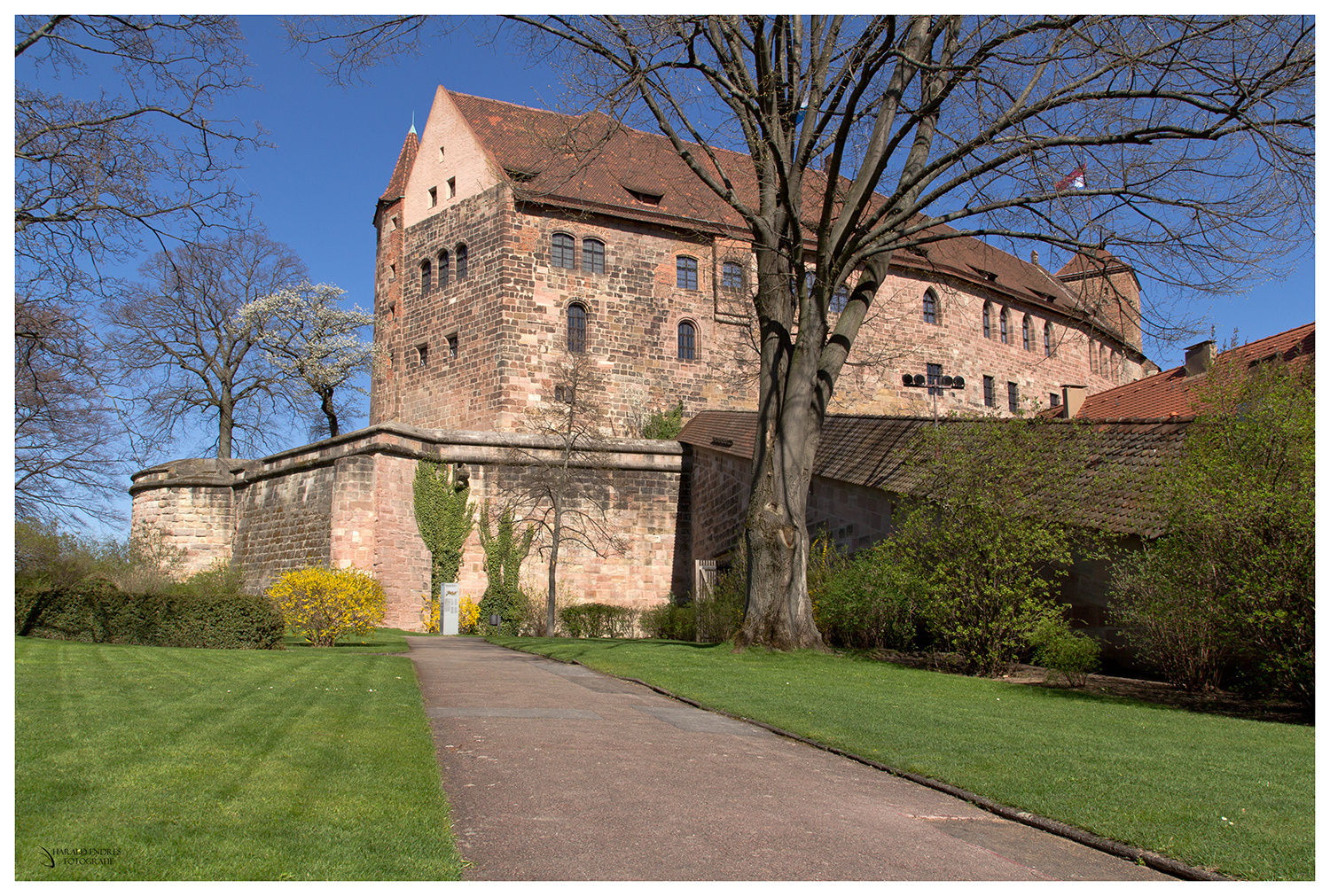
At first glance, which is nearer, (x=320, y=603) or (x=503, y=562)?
(x=320, y=603)

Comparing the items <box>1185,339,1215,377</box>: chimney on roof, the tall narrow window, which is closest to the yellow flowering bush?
the tall narrow window

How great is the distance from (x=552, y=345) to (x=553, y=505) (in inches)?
299

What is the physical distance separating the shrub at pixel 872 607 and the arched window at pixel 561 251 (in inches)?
763

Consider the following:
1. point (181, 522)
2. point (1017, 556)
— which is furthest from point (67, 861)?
point (181, 522)

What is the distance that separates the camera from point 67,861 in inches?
126

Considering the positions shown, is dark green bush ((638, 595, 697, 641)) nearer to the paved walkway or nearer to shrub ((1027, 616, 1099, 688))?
shrub ((1027, 616, 1099, 688))

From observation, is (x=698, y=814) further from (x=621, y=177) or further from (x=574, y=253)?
(x=621, y=177)

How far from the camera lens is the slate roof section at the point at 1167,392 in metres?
22.4

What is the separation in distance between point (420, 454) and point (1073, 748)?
2134cm

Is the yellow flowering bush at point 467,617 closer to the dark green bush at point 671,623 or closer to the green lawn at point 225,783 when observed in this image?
the dark green bush at point 671,623

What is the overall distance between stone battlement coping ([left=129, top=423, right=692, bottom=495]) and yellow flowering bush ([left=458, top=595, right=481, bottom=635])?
12.8 ft

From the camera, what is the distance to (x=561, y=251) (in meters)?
32.4

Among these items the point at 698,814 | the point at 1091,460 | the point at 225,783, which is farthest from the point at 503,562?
the point at 698,814

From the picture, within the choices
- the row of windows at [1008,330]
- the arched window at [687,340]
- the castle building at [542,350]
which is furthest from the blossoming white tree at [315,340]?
the row of windows at [1008,330]
